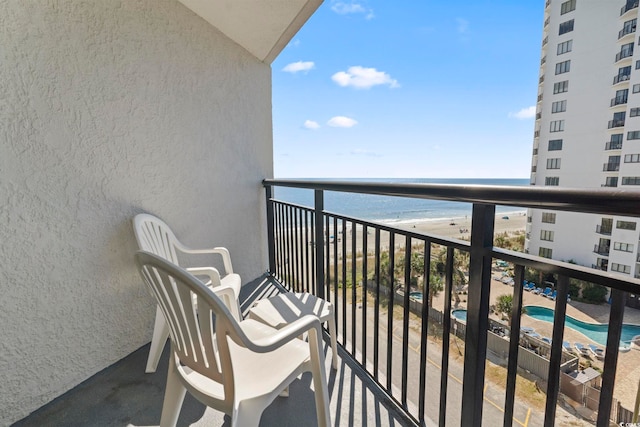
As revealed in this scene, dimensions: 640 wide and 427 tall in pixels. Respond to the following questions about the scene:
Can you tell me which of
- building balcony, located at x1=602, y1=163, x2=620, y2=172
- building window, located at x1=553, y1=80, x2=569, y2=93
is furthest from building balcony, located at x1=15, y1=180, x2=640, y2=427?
building window, located at x1=553, y1=80, x2=569, y2=93

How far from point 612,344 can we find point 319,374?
88cm

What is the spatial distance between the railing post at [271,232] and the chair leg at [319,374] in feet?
7.18

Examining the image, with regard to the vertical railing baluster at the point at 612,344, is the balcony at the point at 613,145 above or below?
above

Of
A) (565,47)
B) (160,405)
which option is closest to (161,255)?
(160,405)

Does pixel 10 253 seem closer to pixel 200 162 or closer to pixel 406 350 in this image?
pixel 200 162

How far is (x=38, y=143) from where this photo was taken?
4.58 feet

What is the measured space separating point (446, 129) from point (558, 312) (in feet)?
130

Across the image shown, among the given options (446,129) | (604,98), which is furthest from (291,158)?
(604,98)

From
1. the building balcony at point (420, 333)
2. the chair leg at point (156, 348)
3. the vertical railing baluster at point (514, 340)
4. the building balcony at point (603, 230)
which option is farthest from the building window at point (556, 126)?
the chair leg at point (156, 348)

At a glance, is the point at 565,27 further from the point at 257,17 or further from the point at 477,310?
the point at 477,310

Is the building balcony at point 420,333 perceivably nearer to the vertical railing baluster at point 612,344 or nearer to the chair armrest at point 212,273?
the vertical railing baluster at point 612,344

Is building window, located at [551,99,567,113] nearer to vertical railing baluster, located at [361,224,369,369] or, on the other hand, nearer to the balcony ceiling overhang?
the balcony ceiling overhang

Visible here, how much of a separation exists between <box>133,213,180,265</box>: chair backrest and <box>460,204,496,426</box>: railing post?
1.70m

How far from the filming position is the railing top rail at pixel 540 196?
55cm
